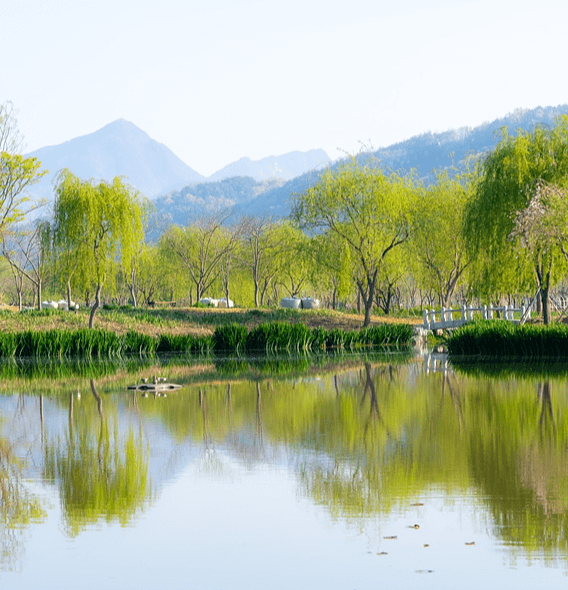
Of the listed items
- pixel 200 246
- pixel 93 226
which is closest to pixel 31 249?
pixel 200 246

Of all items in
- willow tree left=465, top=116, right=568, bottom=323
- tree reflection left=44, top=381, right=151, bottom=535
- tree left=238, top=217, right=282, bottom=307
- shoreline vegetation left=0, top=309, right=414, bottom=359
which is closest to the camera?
tree reflection left=44, top=381, right=151, bottom=535

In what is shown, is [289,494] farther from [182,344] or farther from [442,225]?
[442,225]

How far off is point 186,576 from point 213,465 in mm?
3710

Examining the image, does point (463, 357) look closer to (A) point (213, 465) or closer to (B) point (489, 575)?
(A) point (213, 465)

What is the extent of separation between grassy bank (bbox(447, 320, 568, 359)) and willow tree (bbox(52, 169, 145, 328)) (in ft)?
Answer: 48.3

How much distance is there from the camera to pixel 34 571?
5.48m

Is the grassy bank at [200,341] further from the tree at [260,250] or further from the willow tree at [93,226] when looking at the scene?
the tree at [260,250]

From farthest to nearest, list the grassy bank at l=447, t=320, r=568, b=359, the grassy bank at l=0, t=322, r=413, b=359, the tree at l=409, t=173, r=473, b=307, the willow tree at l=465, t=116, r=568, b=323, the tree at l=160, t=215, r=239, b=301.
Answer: the tree at l=160, t=215, r=239, b=301
the tree at l=409, t=173, r=473, b=307
the grassy bank at l=0, t=322, r=413, b=359
the willow tree at l=465, t=116, r=568, b=323
the grassy bank at l=447, t=320, r=568, b=359

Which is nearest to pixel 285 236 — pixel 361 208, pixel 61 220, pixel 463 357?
pixel 361 208

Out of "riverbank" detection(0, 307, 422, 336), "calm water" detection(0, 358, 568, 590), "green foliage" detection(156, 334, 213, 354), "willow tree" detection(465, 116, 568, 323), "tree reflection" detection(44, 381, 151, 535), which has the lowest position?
"calm water" detection(0, 358, 568, 590)

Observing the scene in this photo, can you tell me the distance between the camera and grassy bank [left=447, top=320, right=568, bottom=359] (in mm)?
23500

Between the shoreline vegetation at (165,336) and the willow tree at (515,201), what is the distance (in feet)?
22.2

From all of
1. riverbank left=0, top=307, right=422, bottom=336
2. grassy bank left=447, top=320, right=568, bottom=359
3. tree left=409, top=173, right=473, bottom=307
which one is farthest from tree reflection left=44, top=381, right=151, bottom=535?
tree left=409, top=173, right=473, bottom=307

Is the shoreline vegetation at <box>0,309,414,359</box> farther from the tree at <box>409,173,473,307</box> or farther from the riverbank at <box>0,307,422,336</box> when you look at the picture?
the tree at <box>409,173,473,307</box>
